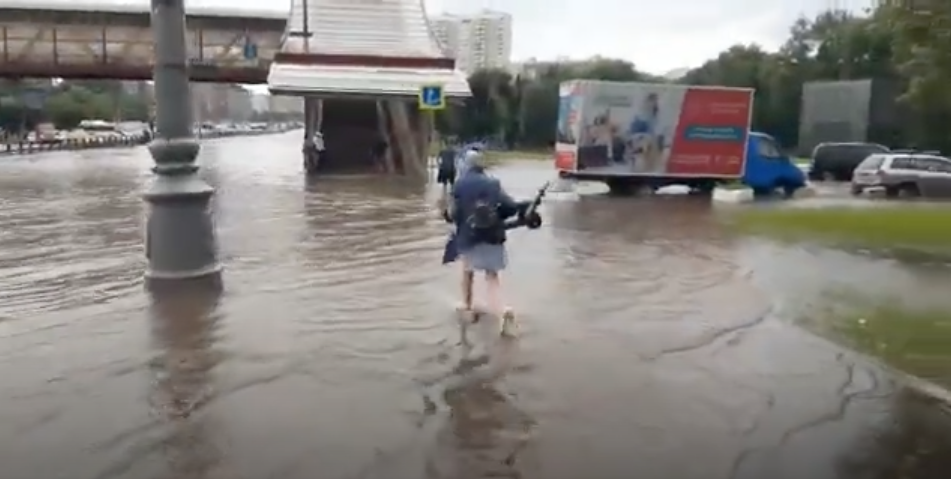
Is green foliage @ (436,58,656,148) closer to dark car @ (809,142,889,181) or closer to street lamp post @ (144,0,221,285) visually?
dark car @ (809,142,889,181)

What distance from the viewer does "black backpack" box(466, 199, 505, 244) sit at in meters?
9.51

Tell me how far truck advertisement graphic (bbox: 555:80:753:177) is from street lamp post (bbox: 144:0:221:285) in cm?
1947

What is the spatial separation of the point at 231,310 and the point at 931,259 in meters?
10.2

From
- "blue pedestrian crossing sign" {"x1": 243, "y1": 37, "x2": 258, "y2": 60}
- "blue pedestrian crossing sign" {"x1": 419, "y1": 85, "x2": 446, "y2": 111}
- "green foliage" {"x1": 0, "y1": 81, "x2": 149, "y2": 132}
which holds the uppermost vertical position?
"blue pedestrian crossing sign" {"x1": 243, "y1": 37, "x2": 258, "y2": 60}

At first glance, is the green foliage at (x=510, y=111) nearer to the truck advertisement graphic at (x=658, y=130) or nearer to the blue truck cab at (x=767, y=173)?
the blue truck cab at (x=767, y=173)

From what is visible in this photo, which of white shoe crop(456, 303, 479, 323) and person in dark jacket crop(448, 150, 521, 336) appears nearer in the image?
person in dark jacket crop(448, 150, 521, 336)

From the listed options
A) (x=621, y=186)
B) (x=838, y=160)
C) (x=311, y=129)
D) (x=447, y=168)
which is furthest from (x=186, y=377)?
(x=311, y=129)

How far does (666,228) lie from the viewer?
19.8 meters

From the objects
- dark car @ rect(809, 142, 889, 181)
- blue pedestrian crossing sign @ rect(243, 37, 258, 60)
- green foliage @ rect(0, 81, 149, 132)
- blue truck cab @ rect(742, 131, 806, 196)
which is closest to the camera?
blue truck cab @ rect(742, 131, 806, 196)

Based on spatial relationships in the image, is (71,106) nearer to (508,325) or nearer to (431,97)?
(431,97)

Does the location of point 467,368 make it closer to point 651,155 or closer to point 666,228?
point 666,228

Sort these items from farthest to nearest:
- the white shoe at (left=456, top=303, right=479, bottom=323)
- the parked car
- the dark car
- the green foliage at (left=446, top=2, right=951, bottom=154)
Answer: the green foliage at (left=446, top=2, right=951, bottom=154) → the dark car → the parked car → the white shoe at (left=456, top=303, right=479, bottom=323)

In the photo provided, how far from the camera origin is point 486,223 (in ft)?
31.3

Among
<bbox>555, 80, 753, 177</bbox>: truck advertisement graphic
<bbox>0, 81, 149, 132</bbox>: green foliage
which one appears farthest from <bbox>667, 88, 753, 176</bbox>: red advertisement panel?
<bbox>0, 81, 149, 132</bbox>: green foliage
